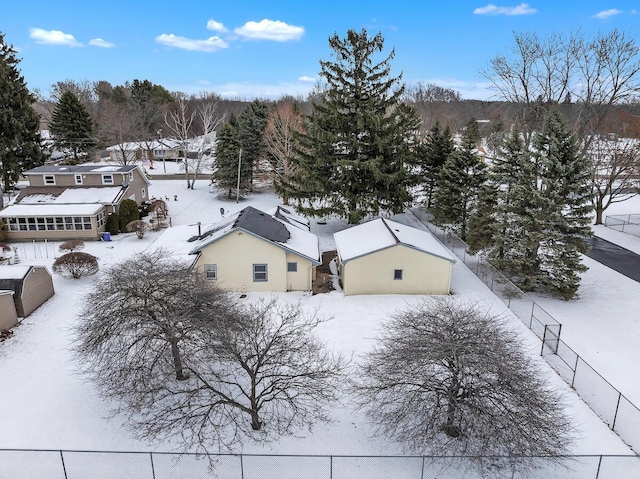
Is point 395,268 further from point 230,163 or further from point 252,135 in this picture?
point 252,135

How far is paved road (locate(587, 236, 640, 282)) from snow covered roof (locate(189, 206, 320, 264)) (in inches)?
725

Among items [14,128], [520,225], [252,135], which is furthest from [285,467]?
[14,128]

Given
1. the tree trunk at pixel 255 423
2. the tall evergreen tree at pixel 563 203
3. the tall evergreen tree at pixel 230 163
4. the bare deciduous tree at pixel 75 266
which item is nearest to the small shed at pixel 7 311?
the bare deciduous tree at pixel 75 266

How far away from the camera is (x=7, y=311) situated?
697 inches

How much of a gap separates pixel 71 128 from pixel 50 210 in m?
29.9

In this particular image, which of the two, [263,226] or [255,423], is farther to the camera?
[263,226]

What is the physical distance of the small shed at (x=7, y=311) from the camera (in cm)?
1752

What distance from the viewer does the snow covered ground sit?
1205 centimetres

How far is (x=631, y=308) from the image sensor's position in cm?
2109

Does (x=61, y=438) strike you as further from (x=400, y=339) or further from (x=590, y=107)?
(x=590, y=107)

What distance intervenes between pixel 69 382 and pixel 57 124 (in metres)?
50.5

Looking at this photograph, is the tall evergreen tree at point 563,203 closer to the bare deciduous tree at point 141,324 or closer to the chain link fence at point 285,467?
the chain link fence at point 285,467

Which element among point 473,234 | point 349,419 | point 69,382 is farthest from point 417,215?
point 69,382

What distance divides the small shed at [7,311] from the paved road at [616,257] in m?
31.2
